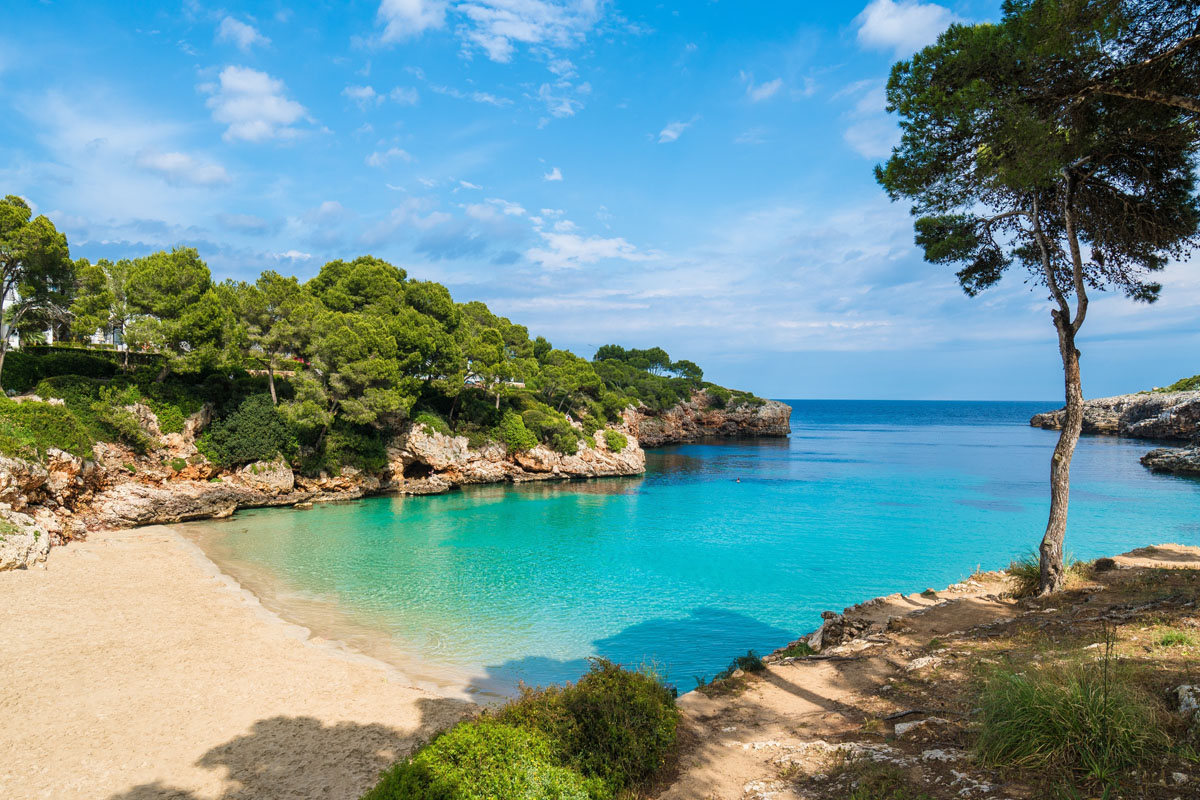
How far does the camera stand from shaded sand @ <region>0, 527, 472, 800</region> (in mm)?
7371

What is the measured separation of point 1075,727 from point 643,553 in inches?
744

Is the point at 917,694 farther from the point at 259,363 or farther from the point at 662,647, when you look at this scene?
the point at 259,363

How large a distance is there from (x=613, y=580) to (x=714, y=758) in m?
13.3

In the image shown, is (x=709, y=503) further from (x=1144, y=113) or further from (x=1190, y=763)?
(x=1190, y=763)

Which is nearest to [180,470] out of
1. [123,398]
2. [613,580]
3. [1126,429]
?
[123,398]

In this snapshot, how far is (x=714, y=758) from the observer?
605 cm

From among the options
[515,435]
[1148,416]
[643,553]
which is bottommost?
[643,553]

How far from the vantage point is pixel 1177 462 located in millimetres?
44562

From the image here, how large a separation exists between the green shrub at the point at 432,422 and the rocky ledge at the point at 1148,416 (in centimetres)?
8210

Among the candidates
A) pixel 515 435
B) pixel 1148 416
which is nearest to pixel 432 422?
pixel 515 435

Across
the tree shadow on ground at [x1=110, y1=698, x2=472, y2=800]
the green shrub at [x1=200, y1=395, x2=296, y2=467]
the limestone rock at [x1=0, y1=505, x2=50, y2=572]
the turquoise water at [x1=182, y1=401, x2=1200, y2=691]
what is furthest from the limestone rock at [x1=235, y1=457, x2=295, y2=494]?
the tree shadow on ground at [x1=110, y1=698, x2=472, y2=800]

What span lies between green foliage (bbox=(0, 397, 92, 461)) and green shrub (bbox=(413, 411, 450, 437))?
622 inches

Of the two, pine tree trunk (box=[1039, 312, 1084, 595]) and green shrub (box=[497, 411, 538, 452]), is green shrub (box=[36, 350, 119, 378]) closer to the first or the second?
green shrub (box=[497, 411, 538, 452])

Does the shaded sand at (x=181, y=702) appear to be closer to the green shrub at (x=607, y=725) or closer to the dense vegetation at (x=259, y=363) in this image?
the green shrub at (x=607, y=725)
